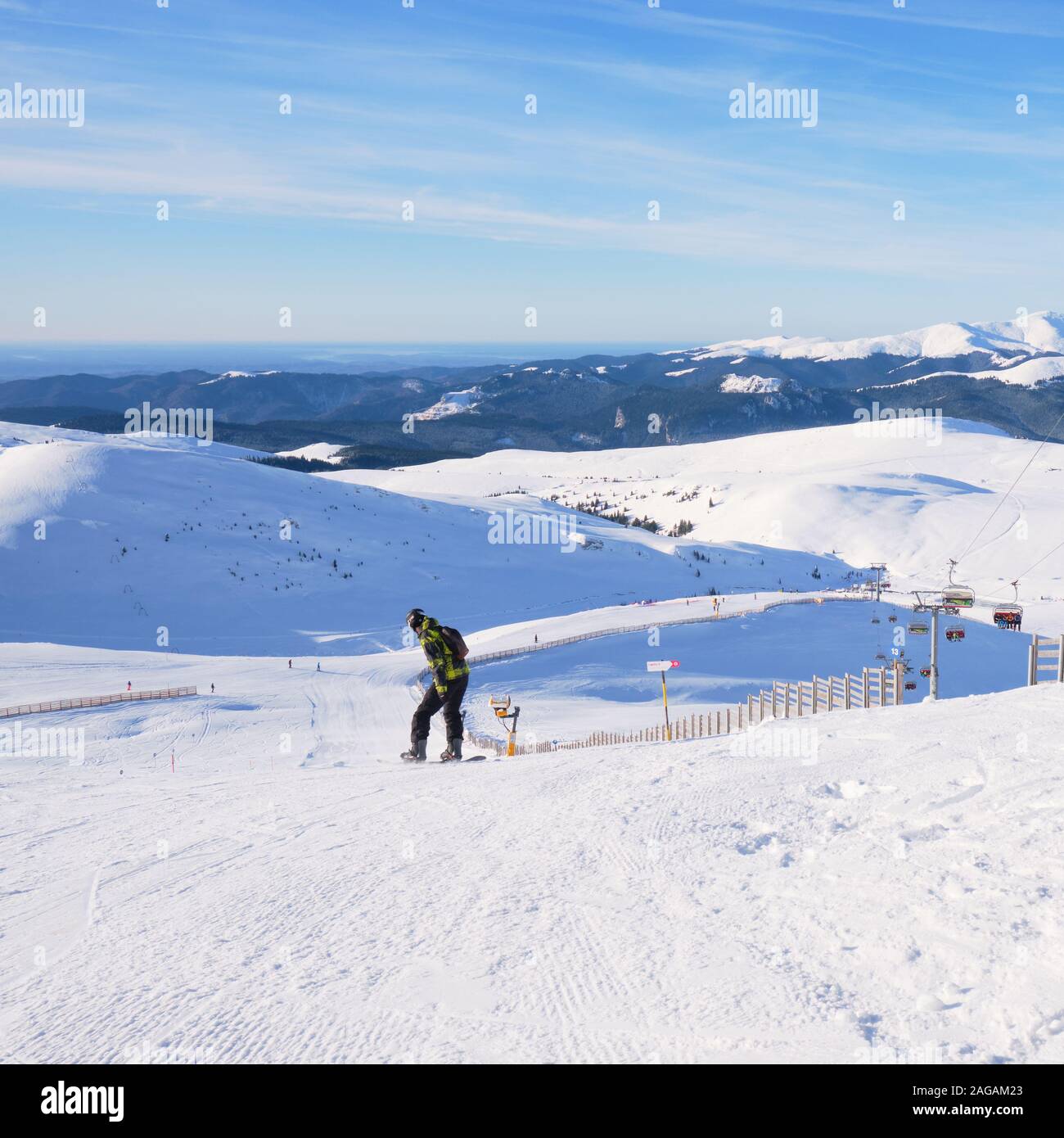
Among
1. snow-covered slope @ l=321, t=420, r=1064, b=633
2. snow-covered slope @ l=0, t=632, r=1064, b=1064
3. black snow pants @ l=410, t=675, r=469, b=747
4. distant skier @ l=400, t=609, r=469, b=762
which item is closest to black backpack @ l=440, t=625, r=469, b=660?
distant skier @ l=400, t=609, r=469, b=762

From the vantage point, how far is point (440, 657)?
13.1m

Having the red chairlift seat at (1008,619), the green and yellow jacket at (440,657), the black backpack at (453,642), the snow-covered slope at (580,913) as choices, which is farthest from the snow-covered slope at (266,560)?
the snow-covered slope at (580,913)

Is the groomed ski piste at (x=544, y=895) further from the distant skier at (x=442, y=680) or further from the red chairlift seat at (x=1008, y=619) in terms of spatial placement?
the red chairlift seat at (x=1008, y=619)

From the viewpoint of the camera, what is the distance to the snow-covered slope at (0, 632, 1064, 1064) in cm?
464

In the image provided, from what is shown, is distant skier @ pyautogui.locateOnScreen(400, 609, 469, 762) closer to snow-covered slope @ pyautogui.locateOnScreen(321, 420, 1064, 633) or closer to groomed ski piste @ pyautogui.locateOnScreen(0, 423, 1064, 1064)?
groomed ski piste @ pyautogui.locateOnScreen(0, 423, 1064, 1064)

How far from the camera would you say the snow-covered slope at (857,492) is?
86188mm

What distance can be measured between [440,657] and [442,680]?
373 mm

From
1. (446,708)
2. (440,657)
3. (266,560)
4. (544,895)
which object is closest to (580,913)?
(544,895)

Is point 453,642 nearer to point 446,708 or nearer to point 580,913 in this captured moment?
point 446,708

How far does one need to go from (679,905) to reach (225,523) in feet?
203

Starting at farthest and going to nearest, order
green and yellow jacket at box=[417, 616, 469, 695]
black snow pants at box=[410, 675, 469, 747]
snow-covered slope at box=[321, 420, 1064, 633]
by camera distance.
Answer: snow-covered slope at box=[321, 420, 1064, 633], black snow pants at box=[410, 675, 469, 747], green and yellow jacket at box=[417, 616, 469, 695]

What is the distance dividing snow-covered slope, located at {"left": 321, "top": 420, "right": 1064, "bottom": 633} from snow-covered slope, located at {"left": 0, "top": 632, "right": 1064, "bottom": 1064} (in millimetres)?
46825

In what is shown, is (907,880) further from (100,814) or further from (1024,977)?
(100,814)

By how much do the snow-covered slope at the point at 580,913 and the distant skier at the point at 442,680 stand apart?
7.42ft
